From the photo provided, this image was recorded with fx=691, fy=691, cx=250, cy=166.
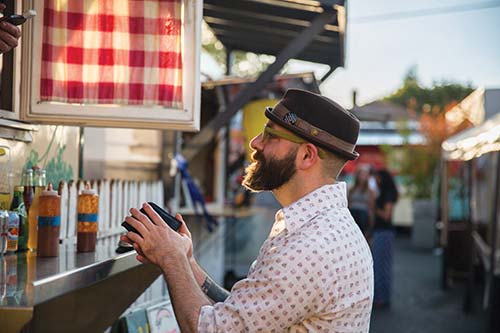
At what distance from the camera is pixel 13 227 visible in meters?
2.61

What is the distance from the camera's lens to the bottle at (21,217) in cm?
273

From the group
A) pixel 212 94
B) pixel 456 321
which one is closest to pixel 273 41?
pixel 212 94

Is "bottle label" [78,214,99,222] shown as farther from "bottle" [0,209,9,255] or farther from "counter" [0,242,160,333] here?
"bottle" [0,209,9,255]

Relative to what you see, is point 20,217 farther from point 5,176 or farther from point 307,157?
point 307,157

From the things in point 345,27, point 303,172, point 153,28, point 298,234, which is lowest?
point 298,234

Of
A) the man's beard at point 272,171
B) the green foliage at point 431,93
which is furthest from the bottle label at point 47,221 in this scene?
the green foliage at point 431,93

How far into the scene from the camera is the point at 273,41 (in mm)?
7566

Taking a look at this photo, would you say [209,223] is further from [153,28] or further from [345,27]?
[153,28]

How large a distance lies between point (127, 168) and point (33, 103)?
3.16 meters

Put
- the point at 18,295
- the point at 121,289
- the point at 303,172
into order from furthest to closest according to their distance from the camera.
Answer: the point at 121,289, the point at 303,172, the point at 18,295

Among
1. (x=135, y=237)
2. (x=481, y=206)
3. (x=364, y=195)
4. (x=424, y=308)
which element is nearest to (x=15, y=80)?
(x=135, y=237)

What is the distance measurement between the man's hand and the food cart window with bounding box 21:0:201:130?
0.87 m

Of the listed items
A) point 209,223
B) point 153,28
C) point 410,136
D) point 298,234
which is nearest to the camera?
point 298,234

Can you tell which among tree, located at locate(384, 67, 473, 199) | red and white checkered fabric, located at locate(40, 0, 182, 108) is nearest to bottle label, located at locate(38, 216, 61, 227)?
red and white checkered fabric, located at locate(40, 0, 182, 108)
